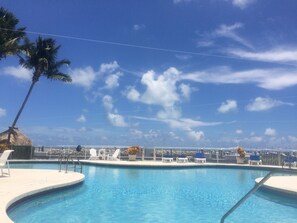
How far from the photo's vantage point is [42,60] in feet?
82.6

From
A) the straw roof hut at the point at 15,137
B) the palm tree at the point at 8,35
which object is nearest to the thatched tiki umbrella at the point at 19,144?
the straw roof hut at the point at 15,137

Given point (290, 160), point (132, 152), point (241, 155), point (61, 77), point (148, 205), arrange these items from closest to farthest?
point (148, 205)
point (290, 160)
point (241, 155)
point (132, 152)
point (61, 77)

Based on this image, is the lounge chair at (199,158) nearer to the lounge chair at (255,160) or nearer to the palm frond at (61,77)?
the lounge chair at (255,160)

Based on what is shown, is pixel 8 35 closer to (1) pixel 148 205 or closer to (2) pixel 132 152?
(2) pixel 132 152

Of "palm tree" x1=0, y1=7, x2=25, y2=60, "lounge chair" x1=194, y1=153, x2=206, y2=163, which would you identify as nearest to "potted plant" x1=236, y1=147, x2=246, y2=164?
"lounge chair" x1=194, y1=153, x2=206, y2=163

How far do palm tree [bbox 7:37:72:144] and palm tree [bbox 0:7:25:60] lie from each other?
1607 mm

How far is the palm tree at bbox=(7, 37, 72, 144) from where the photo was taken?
25.1 meters

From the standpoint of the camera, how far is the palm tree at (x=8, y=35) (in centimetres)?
2155

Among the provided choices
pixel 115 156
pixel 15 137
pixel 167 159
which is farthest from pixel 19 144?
pixel 167 159

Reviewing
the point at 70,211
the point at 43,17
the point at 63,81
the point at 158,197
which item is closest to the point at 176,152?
the point at 63,81

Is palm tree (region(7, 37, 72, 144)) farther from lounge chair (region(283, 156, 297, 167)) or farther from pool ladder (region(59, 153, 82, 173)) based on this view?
lounge chair (region(283, 156, 297, 167))

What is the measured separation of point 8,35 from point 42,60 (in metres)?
3.32

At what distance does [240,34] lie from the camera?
17703 mm

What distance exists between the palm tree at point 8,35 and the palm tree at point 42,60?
1.61 meters
